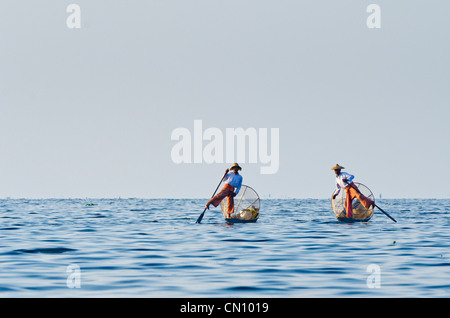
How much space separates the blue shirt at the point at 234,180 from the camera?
31406 mm

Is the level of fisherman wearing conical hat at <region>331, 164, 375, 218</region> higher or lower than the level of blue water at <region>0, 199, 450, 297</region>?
higher

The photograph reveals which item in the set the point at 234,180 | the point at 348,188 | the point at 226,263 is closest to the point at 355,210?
the point at 348,188

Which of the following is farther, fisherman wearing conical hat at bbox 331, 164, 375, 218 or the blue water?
fisherman wearing conical hat at bbox 331, 164, 375, 218

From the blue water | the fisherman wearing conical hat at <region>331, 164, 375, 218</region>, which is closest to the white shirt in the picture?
the fisherman wearing conical hat at <region>331, 164, 375, 218</region>

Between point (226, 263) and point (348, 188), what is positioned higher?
point (348, 188)

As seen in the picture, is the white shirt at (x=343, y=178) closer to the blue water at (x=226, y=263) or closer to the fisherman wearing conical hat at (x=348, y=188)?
the fisherman wearing conical hat at (x=348, y=188)

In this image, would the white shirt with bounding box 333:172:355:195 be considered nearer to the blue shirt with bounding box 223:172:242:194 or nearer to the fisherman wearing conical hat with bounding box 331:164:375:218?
the fisherman wearing conical hat with bounding box 331:164:375:218

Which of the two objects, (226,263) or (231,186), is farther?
(231,186)

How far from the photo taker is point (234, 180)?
3139 cm

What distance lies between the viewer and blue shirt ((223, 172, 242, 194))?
3141 centimetres

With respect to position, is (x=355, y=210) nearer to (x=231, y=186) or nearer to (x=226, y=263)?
(x=231, y=186)
